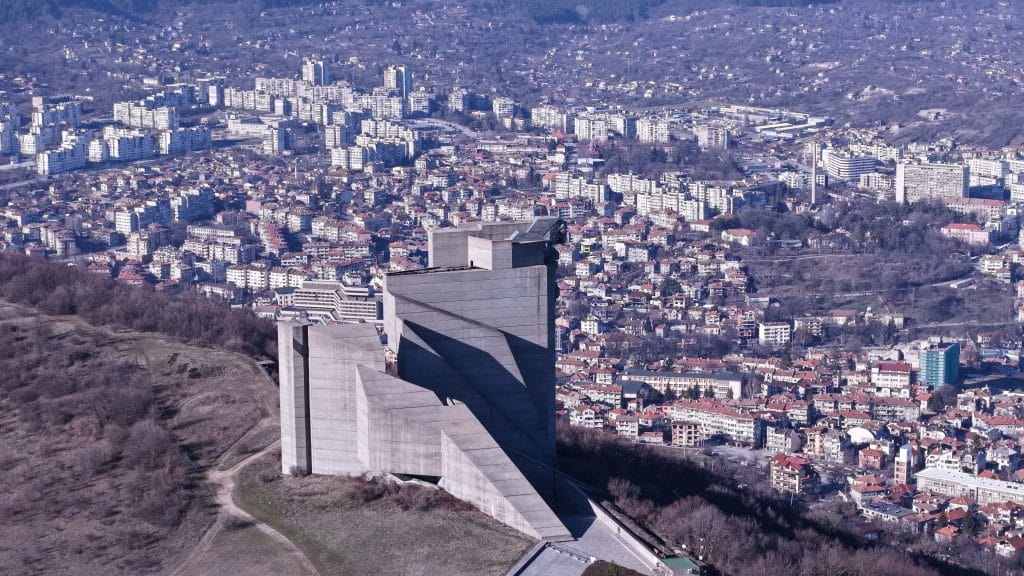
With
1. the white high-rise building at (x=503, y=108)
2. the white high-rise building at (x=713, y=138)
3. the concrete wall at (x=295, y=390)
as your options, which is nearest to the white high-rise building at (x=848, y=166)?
the white high-rise building at (x=713, y=138)

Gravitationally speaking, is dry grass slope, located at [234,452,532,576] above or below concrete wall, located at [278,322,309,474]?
below

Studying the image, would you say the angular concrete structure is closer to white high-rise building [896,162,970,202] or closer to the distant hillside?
white high-rise building [896,162,970,202]

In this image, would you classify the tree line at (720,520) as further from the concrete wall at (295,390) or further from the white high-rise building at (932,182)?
the white high-rise building at (932,182)

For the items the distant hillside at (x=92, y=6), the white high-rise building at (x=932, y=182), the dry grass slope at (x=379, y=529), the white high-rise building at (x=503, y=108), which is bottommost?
the dry grass slope at (x=379, y=529)

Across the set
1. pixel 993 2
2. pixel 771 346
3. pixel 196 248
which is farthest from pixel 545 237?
pixel 993 2

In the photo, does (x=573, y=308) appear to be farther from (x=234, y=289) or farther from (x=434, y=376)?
(x=434, y=376)

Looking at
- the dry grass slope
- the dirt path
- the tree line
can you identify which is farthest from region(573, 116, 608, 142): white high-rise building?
the dry grass slope
